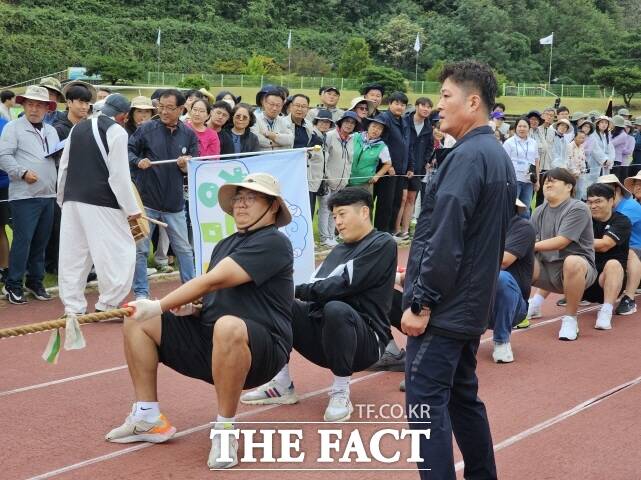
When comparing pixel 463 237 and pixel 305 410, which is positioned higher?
pixel 463 237

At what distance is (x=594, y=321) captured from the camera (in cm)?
971

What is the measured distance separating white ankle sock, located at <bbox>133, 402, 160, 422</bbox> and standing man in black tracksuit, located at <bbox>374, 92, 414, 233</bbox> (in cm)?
833

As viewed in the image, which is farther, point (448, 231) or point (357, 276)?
point (357, 276)

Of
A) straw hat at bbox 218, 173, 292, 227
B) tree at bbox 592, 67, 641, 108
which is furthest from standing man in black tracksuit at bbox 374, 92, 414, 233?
tree at bbox 592, 67, 641, 108

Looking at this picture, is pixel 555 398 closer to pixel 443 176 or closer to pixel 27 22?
pixel 443 176

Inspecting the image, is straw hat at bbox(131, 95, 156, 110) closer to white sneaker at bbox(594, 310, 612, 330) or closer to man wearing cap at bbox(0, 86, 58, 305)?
man wearing cap at bbox(0, 86, 58, 305)

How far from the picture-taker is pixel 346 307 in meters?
6.27

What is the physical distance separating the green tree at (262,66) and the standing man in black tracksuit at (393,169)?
57.1 m

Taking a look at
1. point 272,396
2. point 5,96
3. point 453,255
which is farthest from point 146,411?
point 5,96

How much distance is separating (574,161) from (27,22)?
5837cm

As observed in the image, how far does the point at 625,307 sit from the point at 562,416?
12.8 feet

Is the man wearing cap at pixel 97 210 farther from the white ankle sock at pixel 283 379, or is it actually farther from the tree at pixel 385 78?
the tree at pixel 385 78

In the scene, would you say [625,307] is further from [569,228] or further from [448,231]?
[448,231]

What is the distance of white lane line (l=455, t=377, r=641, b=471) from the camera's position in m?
5.90
